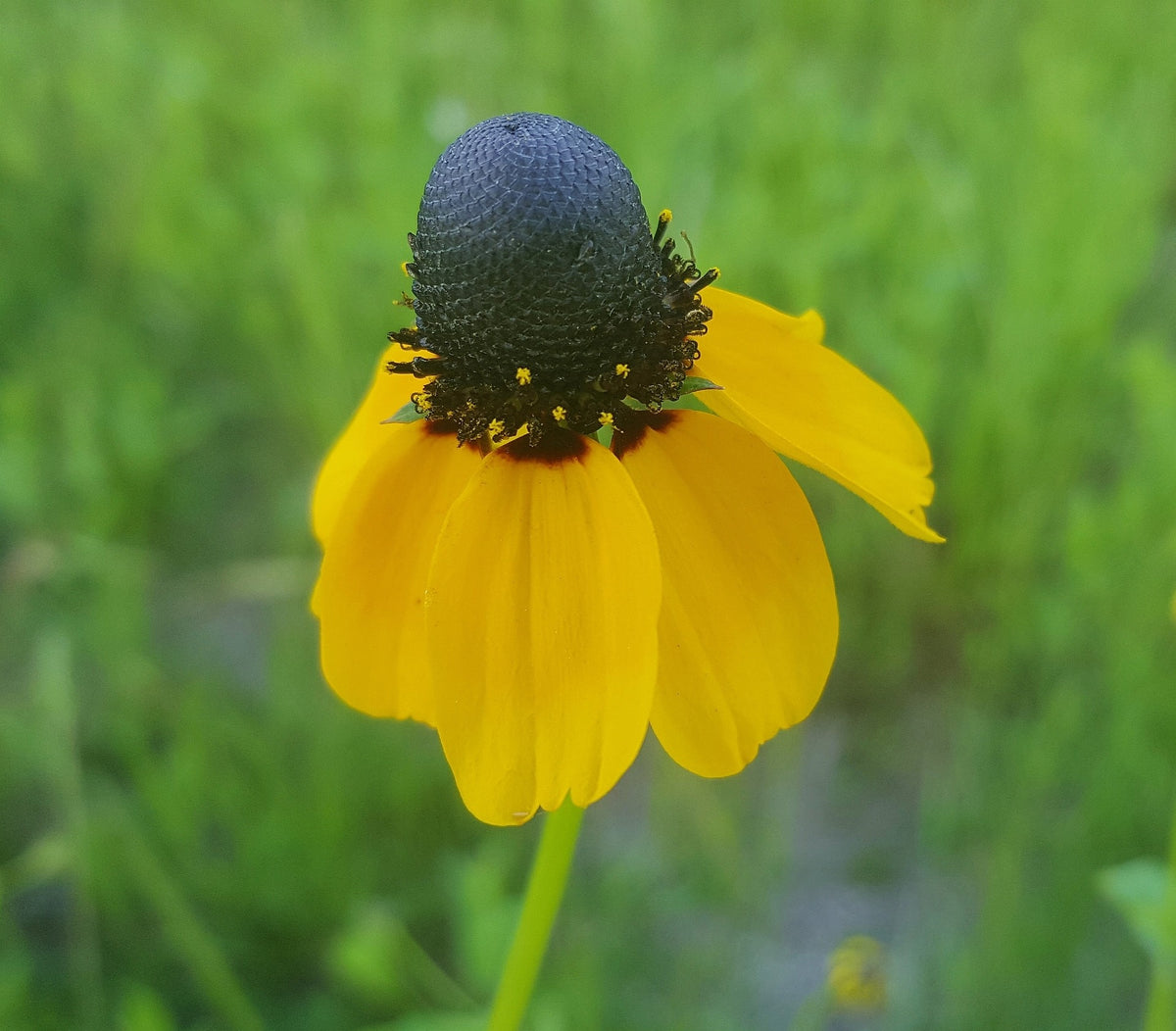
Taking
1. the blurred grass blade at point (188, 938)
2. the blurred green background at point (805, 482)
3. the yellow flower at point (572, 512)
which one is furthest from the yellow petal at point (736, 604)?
the blurred grass blade at point (188, 938)

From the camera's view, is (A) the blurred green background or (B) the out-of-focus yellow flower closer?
(B) the out-of-focus yellow flower

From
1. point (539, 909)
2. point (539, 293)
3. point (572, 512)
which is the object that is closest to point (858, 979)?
point (539, 909)

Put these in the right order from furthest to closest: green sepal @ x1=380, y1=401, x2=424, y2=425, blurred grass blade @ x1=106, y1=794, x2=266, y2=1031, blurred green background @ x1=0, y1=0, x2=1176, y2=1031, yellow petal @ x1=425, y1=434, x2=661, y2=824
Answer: blurred green background @ x1=0, y1=0, x2=1176, y2=1031
blurred grass blade @ x1=106, y1=794, x2=266, y2=1031
green sepal @ x1=380, y1=401, x2=424, y2=425
yellow petal @ x1=425, y1=434, x2=661, y2=824

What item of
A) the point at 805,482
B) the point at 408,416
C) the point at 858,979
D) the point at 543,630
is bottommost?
the point at 858,979

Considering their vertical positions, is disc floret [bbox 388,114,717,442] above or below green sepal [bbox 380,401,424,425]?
above

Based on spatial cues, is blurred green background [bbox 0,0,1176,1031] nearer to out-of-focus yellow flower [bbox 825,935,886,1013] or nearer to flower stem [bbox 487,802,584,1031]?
out-of-focus yellow flower [bbox 825,935,886,1013]

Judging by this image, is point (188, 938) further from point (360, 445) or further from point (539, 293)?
point (539, 293)

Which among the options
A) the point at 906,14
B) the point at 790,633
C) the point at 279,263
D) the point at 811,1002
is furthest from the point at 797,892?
the point at 906,14

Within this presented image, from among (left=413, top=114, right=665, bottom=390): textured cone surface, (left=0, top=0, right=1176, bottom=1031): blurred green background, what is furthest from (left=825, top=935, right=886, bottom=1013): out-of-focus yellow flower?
(left=413, top=114, right=665, bottom=390): textured cone surface
